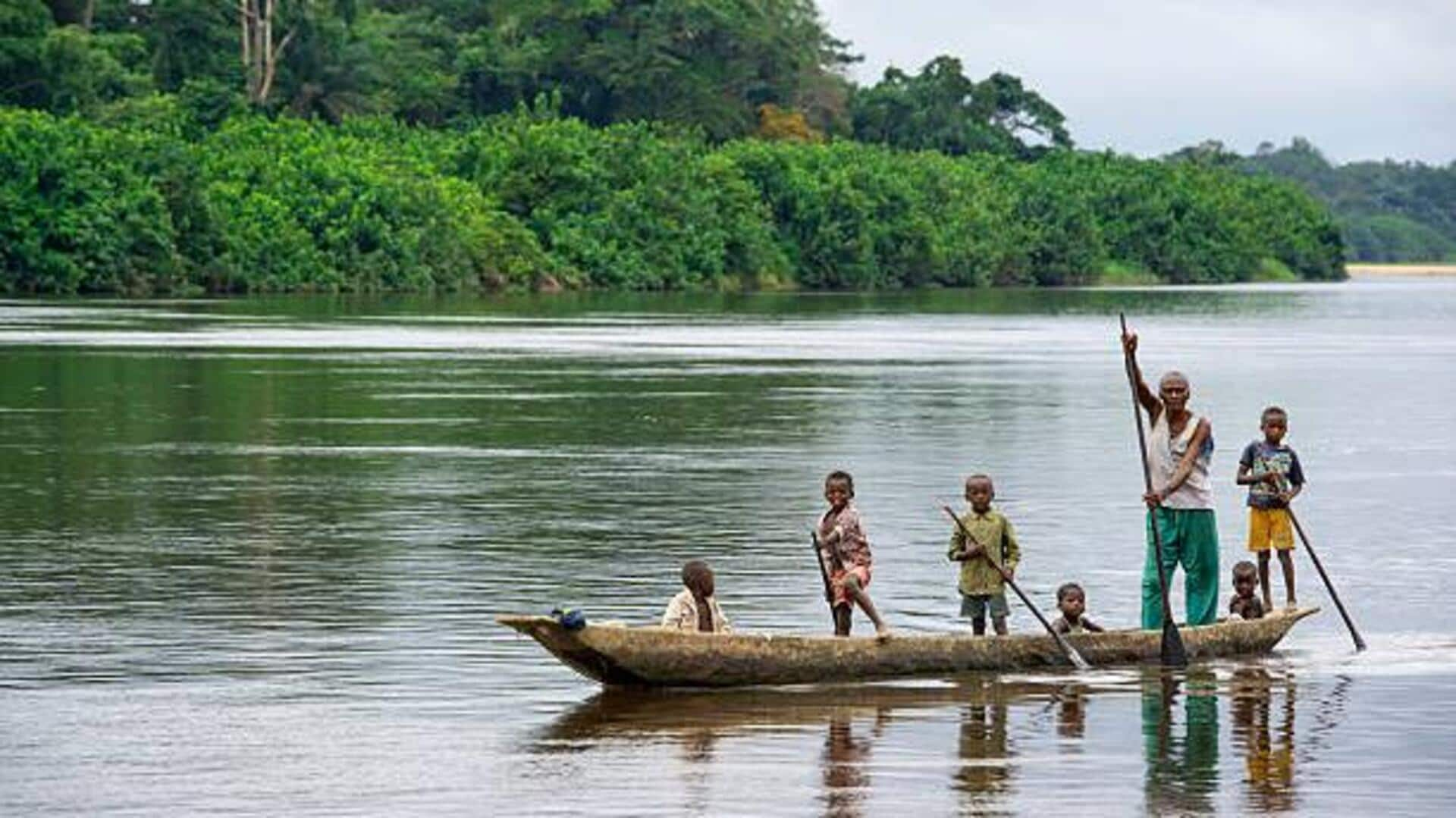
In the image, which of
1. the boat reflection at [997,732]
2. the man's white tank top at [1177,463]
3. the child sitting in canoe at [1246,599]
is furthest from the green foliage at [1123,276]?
the boat reflection at [997,732]

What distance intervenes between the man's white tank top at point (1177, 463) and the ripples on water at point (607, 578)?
916 millimetres

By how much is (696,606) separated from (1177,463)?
2767mm

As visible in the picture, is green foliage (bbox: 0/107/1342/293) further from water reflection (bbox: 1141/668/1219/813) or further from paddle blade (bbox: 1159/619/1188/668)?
water reflection (bbox: 1141/668/1219/813)

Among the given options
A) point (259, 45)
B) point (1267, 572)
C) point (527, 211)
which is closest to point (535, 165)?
point (527, 211)

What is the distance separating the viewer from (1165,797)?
1266 cm

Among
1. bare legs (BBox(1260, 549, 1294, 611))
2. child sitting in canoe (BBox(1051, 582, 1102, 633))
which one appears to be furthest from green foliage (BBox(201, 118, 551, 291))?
child sitting in canoe (BBox(1051, 582, 1102, 633))

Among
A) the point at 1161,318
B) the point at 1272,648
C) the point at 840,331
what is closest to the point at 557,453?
the point at 1272,648

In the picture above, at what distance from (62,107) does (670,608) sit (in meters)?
77.1

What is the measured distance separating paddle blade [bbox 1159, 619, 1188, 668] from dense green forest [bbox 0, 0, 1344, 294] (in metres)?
62.5

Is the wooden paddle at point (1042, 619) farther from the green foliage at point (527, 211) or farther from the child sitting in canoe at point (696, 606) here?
the green foliage at point (527, 211)

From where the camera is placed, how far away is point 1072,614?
1622 cm

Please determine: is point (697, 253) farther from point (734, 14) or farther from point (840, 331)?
point (840, 331)

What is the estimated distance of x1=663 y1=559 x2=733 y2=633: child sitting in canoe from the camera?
15078 mm

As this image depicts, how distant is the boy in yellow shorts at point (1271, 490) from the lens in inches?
698
